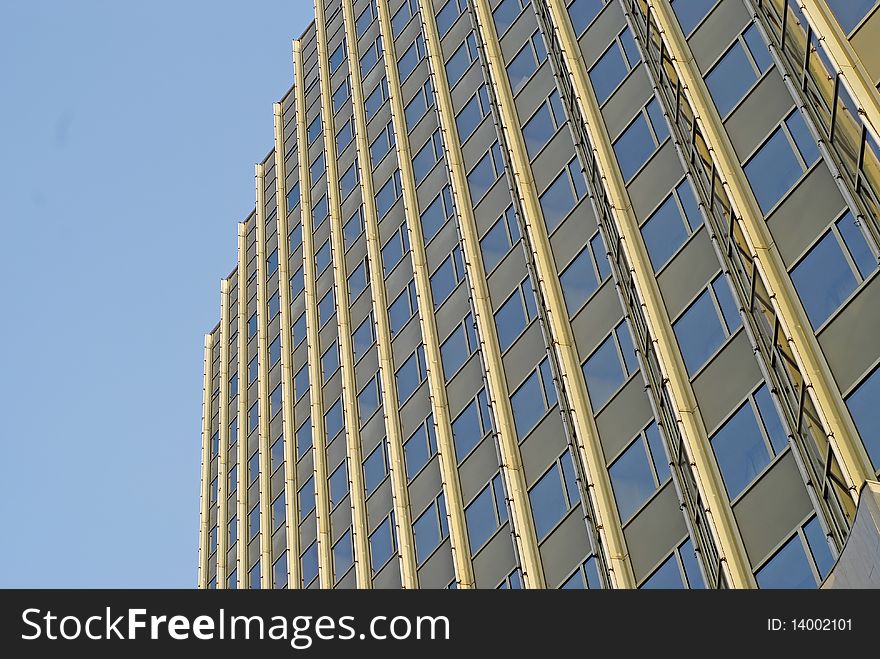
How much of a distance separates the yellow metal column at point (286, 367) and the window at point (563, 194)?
1669 cm

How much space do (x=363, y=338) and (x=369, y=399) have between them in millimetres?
2891

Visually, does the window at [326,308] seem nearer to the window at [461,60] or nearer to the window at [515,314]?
the window at [461,60]

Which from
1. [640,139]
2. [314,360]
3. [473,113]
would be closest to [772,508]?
[640,139]

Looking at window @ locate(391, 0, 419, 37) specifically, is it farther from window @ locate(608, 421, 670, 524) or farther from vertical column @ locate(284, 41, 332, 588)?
window @ locate(608, 421, 670, 524)

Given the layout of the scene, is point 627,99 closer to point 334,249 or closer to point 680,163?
point 680,163

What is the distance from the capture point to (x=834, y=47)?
984 inches

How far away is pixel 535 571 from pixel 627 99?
41.6 ft

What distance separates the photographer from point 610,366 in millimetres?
32000

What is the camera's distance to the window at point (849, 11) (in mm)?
25047

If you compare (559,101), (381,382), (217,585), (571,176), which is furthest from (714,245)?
(217,585)

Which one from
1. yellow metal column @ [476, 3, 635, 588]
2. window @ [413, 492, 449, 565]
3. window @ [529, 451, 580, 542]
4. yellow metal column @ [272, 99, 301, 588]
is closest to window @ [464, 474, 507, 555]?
window @ [413, 492, 449, 565]

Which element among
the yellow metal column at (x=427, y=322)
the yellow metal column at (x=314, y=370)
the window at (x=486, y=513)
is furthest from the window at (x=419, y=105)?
the window at (x=486, y=513)

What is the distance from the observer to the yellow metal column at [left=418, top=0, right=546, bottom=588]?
33.0 metres

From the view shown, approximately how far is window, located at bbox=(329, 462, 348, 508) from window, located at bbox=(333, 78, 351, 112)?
18.2m
